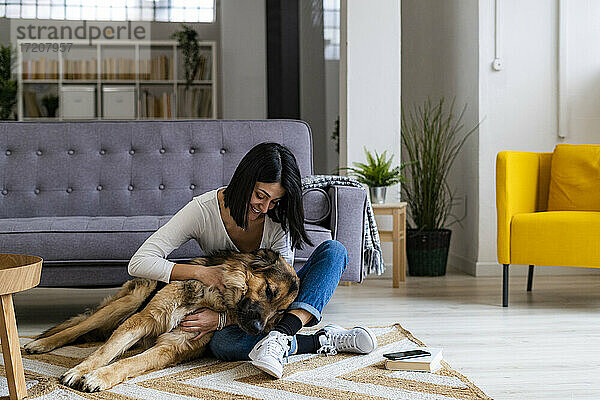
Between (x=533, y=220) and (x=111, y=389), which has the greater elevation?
(x=533, y=220)

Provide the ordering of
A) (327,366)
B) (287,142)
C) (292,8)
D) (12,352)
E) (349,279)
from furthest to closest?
(292,8), (287,142), (349,279), (327,366), (12,352)

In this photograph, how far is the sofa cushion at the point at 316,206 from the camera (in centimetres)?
323

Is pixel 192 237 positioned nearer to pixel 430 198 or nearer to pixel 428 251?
pixel 428 251

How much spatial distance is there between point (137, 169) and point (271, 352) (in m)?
1.75

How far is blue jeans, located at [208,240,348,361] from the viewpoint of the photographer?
2290 millimetres

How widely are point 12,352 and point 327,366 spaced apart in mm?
928

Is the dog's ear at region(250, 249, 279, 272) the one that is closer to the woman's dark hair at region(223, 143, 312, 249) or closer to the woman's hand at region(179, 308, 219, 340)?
the woman's dark hair at region(223, 143, 312, 249)

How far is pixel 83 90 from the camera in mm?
7227

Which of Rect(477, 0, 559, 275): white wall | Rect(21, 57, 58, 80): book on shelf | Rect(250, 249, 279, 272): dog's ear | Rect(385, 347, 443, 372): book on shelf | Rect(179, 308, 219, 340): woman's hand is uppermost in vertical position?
Rect(21, 57, 58, 80): book on shelf

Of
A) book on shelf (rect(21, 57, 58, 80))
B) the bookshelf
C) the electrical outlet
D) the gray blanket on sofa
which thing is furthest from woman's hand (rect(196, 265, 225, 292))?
book on shelf (rect(21, 57, 58, 80))

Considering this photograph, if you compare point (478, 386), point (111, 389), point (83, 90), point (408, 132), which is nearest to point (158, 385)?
point (111, 389)

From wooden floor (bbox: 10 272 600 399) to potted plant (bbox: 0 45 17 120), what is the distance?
3.70 m

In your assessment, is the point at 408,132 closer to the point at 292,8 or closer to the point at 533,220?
the point at 292,8

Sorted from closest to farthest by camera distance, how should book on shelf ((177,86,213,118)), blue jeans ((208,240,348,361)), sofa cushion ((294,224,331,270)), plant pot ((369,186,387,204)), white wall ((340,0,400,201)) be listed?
blue jeans ((208,240,348,361)) → sofa cushion ((294,224,331,270)) → plant pot ((369,186,387,204)) → white wall ((340,0,400,201)) → book on shelf ((177,86,213,118))
